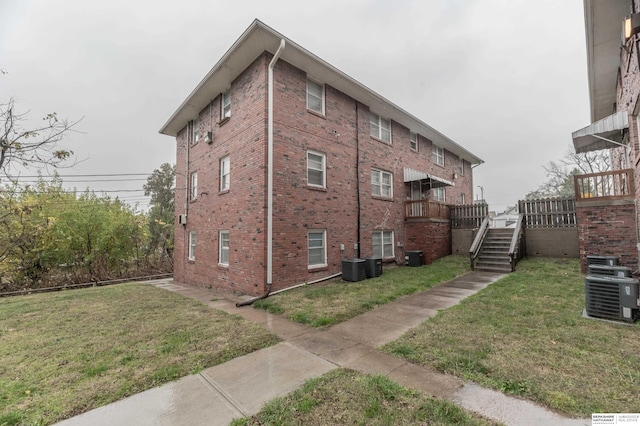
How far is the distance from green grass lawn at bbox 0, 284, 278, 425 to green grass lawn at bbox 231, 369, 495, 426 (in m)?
1.51

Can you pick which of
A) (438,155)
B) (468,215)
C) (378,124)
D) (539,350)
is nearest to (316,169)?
(378,124)

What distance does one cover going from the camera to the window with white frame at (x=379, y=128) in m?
12.2

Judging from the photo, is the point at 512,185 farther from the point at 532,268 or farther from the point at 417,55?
the point at 532,268

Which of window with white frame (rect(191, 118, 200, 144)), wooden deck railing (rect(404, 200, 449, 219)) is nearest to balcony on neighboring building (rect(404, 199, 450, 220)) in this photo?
wooden deck railing (rect(404, 200, 449, 219))

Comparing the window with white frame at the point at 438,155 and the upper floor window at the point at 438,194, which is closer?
the upper floor window at the point at 438,194

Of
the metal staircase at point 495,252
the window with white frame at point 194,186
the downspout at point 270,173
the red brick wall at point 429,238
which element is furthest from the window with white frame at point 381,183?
the window with white frame at point 194,186

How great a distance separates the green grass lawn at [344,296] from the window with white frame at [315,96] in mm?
6323

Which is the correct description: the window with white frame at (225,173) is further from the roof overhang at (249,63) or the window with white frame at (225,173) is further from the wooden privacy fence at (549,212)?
the wooden privacy fence at (549,212)

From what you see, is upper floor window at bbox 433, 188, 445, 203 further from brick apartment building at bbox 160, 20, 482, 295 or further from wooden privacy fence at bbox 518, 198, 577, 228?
wooden privacy fence at bbox 518, 198, 577, 228

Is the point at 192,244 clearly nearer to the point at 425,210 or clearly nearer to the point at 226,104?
the point at 226,104

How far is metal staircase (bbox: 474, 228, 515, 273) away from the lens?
388 inches

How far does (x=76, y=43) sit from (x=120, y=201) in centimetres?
972

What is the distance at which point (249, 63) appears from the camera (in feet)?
28.6

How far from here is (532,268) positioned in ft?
30.7
